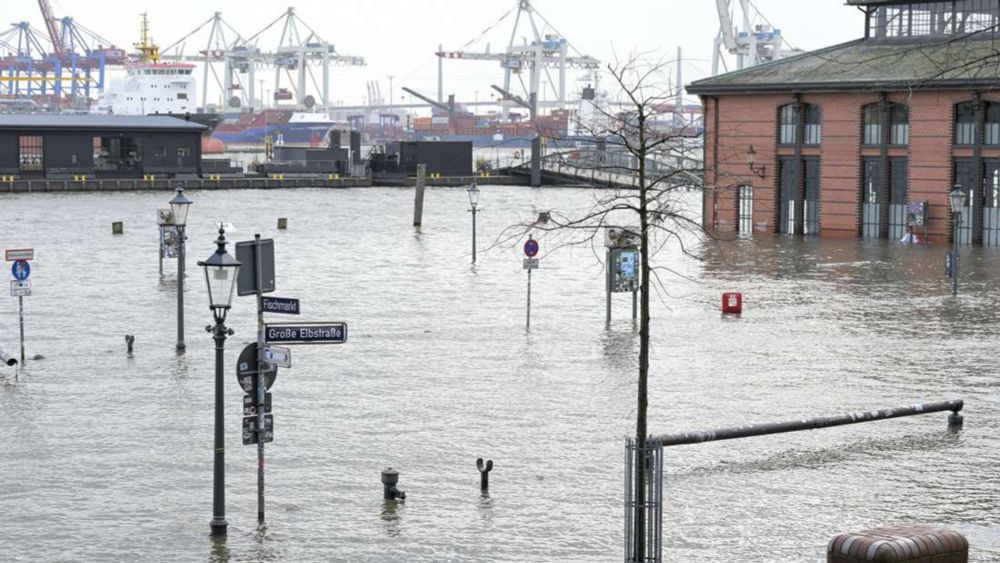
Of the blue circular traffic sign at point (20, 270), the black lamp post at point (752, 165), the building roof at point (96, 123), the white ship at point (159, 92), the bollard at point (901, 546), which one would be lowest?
the bollard at point (901, 546)

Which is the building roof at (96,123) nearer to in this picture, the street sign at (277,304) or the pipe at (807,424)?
the pipe at (807,424)

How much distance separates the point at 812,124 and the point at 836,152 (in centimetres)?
189

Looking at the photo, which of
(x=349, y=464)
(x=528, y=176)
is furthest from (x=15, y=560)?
(x=528, y=176)

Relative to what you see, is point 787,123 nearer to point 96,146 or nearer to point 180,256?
point 180,256

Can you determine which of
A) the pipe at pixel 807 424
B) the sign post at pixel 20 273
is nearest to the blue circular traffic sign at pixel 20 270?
the sign post at pixel 20 273

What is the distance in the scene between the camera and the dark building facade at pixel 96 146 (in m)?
118

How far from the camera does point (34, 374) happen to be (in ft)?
99.1

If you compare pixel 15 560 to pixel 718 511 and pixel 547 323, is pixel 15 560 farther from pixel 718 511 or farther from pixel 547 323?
pixel 547 323

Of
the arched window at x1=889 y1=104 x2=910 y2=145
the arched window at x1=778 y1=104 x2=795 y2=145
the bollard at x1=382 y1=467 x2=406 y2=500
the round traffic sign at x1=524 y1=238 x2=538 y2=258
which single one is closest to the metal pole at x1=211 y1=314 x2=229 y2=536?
the bollard at x1=382 y1=467 x2=406 y2=500

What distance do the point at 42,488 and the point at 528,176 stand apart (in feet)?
399

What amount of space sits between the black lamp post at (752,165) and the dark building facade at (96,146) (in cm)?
6424

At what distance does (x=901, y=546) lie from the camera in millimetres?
15000

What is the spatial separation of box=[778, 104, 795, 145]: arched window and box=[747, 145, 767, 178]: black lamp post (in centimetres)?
146

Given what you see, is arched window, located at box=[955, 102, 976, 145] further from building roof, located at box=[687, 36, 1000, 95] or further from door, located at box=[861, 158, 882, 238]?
door, located at box=[861, 158, 882, 238]
